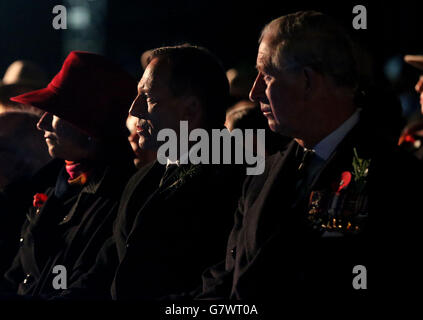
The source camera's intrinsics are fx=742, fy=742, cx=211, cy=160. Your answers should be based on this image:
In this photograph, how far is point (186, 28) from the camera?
34.2 feet

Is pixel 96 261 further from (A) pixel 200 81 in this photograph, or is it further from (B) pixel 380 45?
(B) pixel 380 45

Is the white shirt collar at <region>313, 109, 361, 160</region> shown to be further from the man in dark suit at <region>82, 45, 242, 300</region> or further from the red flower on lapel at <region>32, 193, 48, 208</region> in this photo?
the red flower on lapel at <region>32, 193, 48, 208</region>

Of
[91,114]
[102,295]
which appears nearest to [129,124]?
[91,114]

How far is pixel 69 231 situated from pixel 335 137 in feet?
6.92

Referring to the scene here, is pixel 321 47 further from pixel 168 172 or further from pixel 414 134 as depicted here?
pixel 414 134

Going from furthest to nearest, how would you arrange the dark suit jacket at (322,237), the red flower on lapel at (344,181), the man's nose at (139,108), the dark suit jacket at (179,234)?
the man's nose at (139,108)
the dark suit jacket at (179,234)
the red flower on lapel at (344,181)
the dark suit jacket at (322,237)

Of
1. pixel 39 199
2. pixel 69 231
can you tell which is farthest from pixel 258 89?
pixel 39 199

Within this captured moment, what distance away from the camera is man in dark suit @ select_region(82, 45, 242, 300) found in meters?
3.85

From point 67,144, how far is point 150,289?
4.45 ft

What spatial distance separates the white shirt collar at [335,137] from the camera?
3.29 metres

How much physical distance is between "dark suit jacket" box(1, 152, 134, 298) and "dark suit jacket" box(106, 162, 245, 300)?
1.79 feet

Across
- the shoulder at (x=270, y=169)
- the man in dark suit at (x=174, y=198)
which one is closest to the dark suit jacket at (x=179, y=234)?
the man in dark suit at (x=174, y=198)

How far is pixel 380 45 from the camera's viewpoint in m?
7.39

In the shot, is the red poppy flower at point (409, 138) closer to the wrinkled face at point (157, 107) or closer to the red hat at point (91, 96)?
the wrinkled face at point (157, 107)
